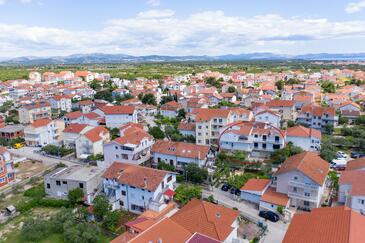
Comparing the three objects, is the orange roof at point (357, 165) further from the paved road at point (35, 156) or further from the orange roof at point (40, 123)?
the orange roof at point (40, 123)

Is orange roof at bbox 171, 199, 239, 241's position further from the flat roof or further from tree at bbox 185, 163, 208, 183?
the flat roof

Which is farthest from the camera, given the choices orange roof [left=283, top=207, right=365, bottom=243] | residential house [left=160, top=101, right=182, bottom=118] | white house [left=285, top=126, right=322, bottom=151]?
residential house [left=160, top=101, right=182, bottom=118]

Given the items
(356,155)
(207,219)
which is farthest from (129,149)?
(356,155)

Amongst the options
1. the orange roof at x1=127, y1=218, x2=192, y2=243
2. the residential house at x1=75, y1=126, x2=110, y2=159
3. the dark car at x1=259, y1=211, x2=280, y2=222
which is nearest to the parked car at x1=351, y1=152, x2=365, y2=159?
the dark car at x1=259, y1=211, x2=280, y2=222

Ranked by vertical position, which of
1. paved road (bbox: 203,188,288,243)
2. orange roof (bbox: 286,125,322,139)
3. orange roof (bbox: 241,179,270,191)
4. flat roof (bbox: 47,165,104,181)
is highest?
orange roof (bbox: 286,125,322,139)

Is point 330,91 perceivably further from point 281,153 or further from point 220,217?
point 220,217

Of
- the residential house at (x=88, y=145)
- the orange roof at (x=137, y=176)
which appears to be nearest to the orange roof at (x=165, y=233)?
the orange roof at (x=137, y=176)
